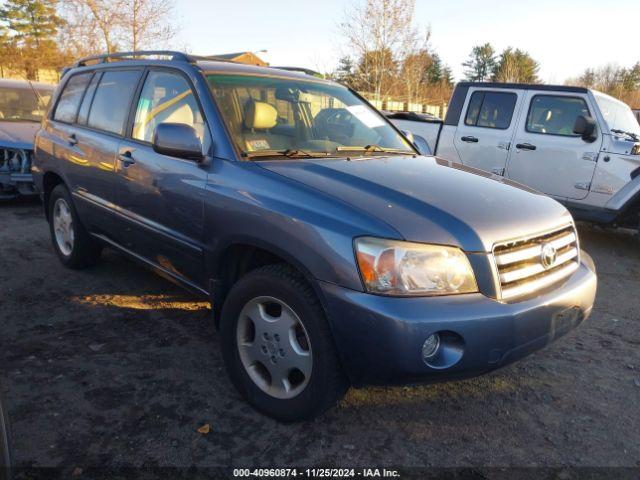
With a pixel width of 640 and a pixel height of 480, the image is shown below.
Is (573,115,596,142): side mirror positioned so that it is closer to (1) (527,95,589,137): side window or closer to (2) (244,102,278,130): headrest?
(1) (527,95,589,137): side window

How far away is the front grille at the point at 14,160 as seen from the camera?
23.7 ft

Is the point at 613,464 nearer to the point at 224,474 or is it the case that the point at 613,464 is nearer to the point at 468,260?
the point at 468,260

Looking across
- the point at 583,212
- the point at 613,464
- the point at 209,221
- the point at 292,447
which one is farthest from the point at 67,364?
the point at 583,212

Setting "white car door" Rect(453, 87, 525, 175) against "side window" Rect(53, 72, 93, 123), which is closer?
"side window" Rect(53, 72, 93, 123)

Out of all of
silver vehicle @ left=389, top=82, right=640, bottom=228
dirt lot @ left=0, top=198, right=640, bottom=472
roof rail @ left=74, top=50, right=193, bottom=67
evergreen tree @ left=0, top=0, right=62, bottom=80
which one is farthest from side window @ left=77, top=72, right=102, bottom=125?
evergreen tree @ left=0, top=0, right=62, bottom=80

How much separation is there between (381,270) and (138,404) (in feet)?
5.06

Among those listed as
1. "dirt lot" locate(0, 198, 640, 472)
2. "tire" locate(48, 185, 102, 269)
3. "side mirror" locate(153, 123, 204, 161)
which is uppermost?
"side mirror" locate(153, 123, 204, 161)

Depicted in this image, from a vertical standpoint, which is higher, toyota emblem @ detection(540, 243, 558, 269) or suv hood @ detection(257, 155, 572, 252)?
suv hood @ detection(257, 155, 572, 252)

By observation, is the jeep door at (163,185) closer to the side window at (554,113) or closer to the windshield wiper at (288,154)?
the windshield wiper at (288,154)

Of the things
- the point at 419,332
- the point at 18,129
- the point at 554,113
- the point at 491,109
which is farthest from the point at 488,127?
the point at 18,129

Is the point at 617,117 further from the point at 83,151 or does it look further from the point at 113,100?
the point at 83,151

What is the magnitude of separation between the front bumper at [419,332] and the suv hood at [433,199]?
0.92 feet

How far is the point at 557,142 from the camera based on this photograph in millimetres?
6469

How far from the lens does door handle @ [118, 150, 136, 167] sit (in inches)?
134
